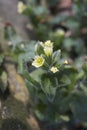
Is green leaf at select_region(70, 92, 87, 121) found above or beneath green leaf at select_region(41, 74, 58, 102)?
beneath

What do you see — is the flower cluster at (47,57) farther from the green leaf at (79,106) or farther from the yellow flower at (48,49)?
the green leaf at (79,106)

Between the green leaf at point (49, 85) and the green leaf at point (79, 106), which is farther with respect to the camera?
the green leaf at point (79, 106)

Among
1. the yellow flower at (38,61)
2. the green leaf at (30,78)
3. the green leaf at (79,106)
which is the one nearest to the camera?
the yellow flower at (38,61)

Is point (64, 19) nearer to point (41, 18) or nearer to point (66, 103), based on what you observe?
point (41, 18)

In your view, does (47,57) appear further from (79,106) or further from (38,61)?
(79,106)

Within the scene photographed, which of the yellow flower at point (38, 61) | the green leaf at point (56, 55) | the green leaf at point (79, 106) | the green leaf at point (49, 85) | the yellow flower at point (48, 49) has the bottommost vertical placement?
the green leaf at point (79, 106)

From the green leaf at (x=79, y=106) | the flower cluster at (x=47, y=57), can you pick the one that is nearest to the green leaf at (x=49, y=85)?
the flower cluster at (x=47, y=57)

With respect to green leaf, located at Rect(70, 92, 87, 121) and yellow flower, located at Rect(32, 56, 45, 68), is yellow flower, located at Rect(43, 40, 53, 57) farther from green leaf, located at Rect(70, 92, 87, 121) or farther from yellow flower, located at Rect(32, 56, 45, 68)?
green leaf, located at Rect(70, 92, 87, 121)

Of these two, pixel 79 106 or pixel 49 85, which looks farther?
pixel 79 106

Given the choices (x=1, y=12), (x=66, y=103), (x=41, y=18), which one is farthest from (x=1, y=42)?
(x=66, y=103)

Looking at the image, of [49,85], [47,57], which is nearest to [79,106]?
[49,85]

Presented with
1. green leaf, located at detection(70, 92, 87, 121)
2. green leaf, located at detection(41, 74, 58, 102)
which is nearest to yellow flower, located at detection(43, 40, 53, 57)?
green leaf, located at detection(41, 74, 58, 102)
